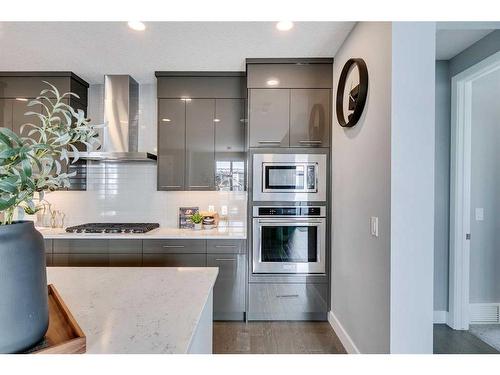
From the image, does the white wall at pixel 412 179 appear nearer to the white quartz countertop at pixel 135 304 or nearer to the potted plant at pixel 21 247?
Result: the white quartz countertop at pixel 135 304

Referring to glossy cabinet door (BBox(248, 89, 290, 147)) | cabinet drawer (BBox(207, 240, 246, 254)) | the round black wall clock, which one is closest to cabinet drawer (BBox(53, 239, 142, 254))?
cabinet drawer (BBox(207, 240, 246, 254))

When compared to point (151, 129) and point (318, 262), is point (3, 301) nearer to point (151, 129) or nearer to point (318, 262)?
point (318, 262)

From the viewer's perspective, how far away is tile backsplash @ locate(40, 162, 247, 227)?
3.47 m

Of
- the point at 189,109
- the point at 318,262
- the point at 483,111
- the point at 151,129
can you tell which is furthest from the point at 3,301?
the point at 483,111

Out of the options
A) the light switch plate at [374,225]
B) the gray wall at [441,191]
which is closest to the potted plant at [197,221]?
the light switch plate at [374,225]

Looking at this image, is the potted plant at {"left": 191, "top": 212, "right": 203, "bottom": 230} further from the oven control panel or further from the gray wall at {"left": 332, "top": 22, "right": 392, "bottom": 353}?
the gray wall at {"left": 332, "top": 22, "right": 392, "bottom": 353}

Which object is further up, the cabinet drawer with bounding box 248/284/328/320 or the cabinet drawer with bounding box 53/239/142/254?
the cabinet drawer with bounding box 53/239/142/254

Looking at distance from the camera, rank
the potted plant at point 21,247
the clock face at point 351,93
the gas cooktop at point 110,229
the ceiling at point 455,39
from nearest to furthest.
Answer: the potted plant at point 21,247, the clock face at point 351,93, the ceiling at point 455,39, the gas cooktop at point 110,229

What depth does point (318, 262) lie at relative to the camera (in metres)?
2.87

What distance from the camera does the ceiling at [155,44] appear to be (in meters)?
2.29

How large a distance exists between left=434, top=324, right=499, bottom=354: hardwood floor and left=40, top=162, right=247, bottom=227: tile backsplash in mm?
2874

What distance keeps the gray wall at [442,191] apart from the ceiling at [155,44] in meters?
1.16
